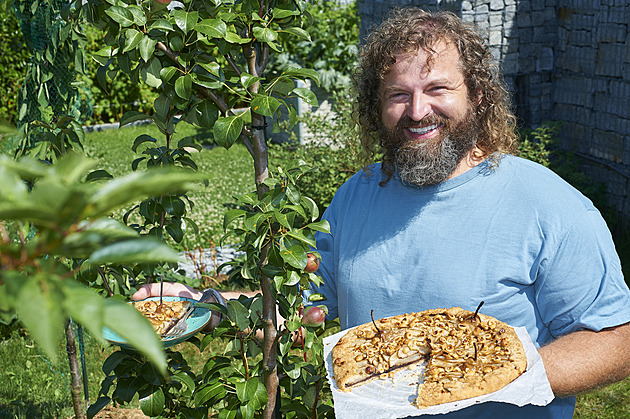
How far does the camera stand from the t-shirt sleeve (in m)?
A: 1.71

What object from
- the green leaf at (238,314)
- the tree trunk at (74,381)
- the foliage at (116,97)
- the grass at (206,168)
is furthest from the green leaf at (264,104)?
the foliage at (116,97)

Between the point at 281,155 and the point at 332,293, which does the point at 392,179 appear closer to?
the point at 332,293

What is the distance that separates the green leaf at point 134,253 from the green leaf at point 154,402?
Answer: 1395mm

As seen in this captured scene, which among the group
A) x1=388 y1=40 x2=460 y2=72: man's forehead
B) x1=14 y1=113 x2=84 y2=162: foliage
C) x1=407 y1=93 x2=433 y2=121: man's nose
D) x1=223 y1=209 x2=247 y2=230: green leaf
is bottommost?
x1=223 y1=209 x2=247 y2=230: green leaf

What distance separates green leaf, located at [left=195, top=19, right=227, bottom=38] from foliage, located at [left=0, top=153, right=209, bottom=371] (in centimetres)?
97

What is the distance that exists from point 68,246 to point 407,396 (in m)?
1.11

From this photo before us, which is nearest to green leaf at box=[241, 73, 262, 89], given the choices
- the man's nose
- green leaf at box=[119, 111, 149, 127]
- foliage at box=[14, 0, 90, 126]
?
green leaf at box=[119, 111, 149, 127]

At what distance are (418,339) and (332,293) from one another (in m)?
0.60

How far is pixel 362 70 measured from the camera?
7.94ft

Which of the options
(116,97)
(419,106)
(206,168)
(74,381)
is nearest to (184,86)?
(419,106)

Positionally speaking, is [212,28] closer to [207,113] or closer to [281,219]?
[207,113]

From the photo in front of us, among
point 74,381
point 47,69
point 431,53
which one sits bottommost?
point 74,381

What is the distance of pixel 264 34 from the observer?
1.53 meters

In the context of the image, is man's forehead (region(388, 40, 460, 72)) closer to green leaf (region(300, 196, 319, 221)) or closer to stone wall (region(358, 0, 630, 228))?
green leaf (region(300, 196, 319, 221))
